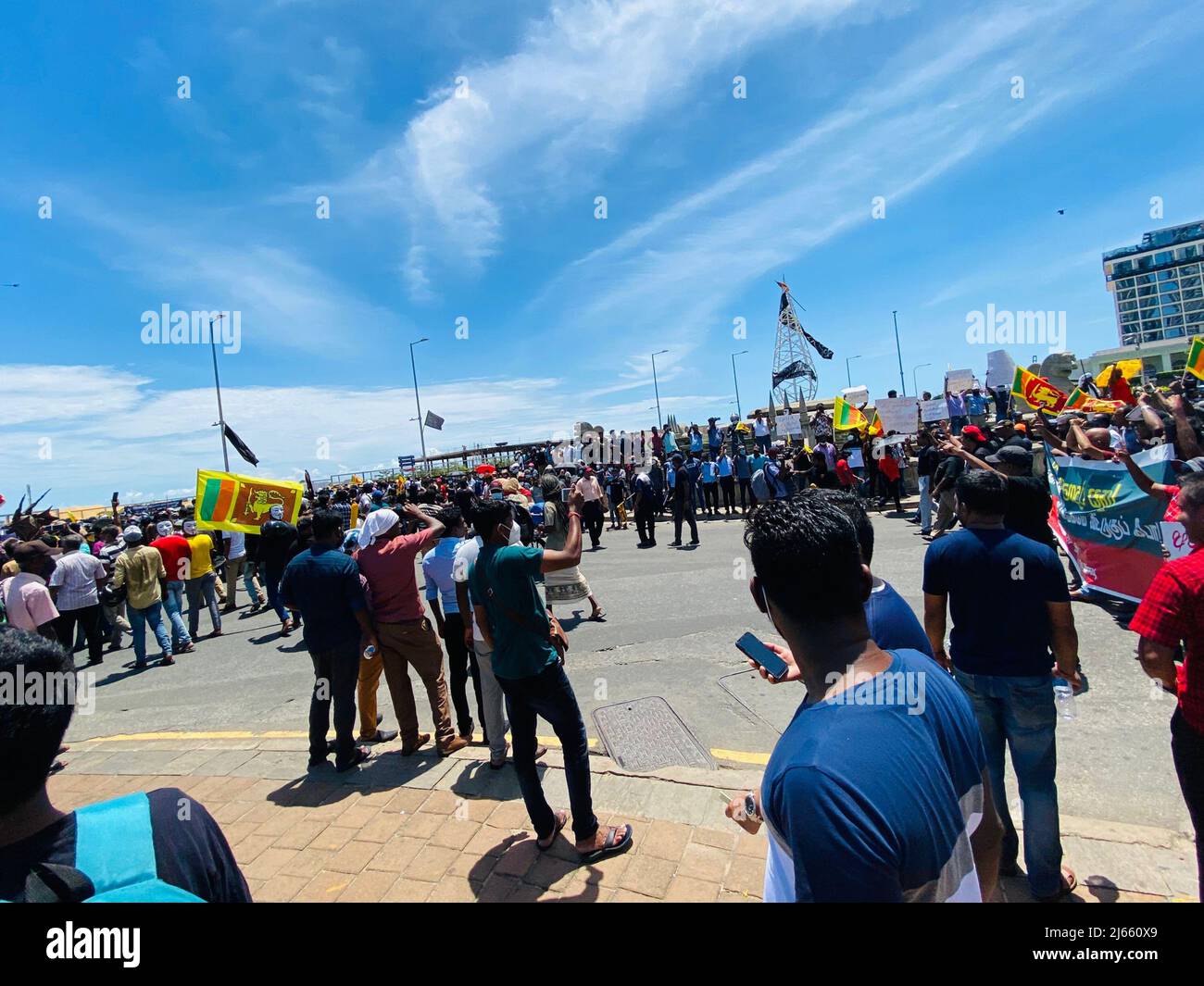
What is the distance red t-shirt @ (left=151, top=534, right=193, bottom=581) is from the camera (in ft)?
29.0

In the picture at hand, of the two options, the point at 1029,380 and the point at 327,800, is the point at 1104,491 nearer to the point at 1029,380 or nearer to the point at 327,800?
the point at 1029,380

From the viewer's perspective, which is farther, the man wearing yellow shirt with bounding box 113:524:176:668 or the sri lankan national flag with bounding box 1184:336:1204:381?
the sri lankan national flag with bounding box 1184:336:1204:381

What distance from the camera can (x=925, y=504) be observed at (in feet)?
36.2

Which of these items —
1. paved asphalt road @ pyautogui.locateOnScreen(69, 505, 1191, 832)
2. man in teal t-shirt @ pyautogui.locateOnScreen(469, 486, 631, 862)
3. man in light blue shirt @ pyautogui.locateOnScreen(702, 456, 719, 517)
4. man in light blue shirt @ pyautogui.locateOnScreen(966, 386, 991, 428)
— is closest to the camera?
man in teal t-shirt @ pyautogui.locateOnScreen(469, 486, 631, 862)

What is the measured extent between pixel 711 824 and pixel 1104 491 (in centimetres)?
608

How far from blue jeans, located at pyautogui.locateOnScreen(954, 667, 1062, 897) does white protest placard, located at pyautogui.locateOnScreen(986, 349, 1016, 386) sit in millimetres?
16196

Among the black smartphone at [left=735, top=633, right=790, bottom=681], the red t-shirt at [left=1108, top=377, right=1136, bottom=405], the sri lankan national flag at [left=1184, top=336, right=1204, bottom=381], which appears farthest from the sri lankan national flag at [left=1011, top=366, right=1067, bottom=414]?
the black smartphone at [left=735, top=633, right=790, bottom=681]

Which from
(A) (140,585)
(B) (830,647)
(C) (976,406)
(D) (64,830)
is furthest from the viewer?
(C) (976,406)

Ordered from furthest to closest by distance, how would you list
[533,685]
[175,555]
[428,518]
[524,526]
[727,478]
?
[727,478] → [175,555] → [524,526] → [428,518] → [533,685]

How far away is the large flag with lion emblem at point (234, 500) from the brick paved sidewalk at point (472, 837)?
455cm

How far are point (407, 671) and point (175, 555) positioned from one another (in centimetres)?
627

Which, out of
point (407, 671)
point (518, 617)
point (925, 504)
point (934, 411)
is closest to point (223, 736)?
point (407, 671)

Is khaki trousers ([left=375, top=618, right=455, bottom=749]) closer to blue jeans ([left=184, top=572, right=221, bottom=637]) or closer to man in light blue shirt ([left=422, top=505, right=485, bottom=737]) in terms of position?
man in light blue shirt ([left=422, top=505, right=485, bottom=737])

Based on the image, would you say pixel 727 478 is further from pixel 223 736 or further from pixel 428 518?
pixel 223 736
